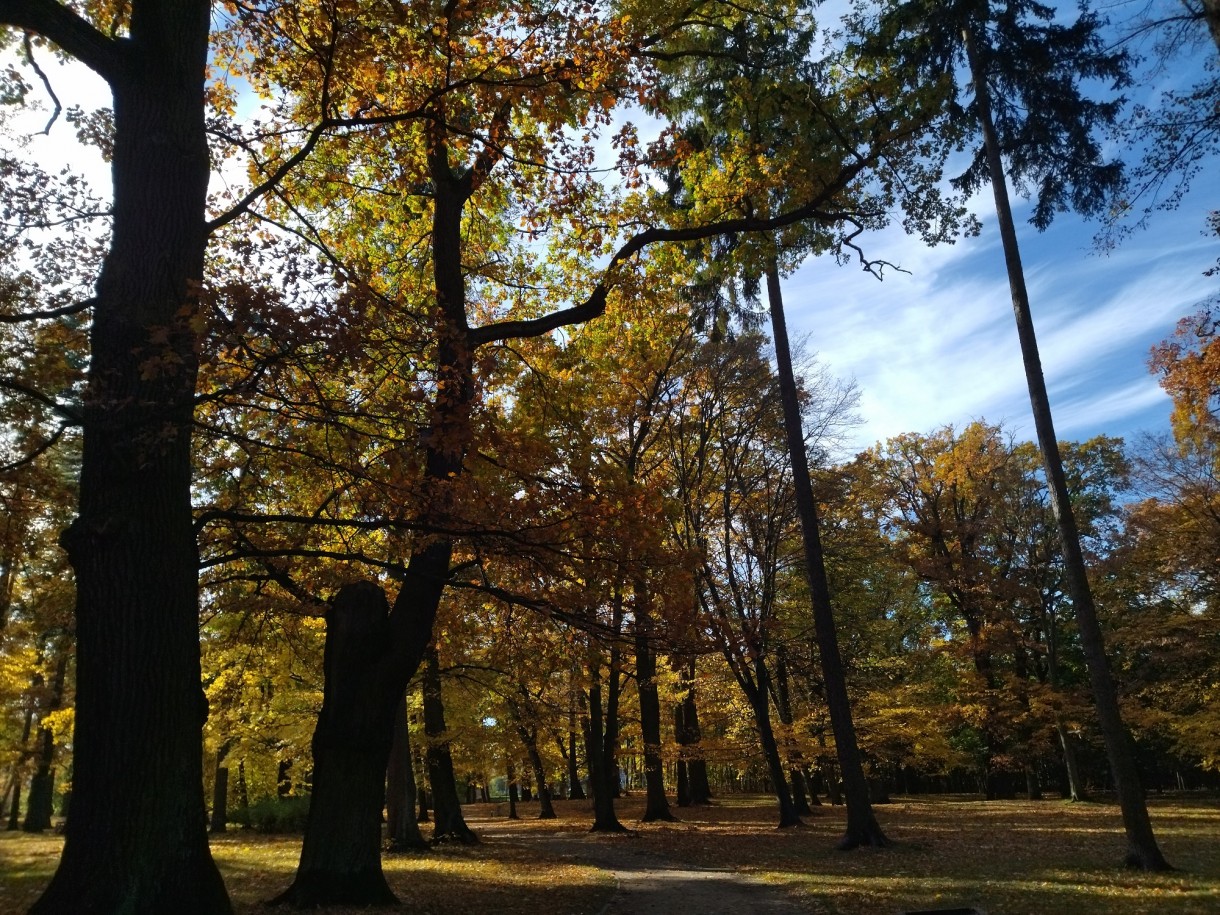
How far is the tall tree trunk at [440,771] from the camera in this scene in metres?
18.5

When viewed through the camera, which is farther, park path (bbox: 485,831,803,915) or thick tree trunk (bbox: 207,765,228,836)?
thick tree trunk (bbox: 207,765,228,836)

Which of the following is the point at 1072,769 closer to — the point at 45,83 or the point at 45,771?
the point at 45,83

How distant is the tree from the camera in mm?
11531

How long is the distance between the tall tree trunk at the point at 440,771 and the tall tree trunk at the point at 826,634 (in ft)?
29.2

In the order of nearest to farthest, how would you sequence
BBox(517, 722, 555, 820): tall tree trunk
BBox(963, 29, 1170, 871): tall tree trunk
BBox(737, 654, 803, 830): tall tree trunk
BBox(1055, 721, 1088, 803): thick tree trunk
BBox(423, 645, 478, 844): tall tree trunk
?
BBox(963, 29, 1170, 871): tall tree trunk
BBox(423, 645, 478, 844): tall tree trunk
BBox(737, 654, 803, 830): tall tree trunk
BBox(517, 722, 555, 820): tall tree trunk
BBox(1055, 721, 1088, 803): thick tree trunk

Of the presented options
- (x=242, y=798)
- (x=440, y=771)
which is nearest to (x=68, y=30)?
(x=440, y=771)

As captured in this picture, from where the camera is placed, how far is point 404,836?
16.1m

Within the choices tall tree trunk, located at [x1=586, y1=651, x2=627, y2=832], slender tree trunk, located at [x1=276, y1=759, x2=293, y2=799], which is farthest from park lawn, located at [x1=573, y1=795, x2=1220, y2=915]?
slender tree trunk, located at [x1=276, y1=759, x2=293, y2=799]

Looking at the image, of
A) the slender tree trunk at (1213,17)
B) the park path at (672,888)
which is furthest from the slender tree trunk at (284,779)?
the slender tree trunk at (1213,17)

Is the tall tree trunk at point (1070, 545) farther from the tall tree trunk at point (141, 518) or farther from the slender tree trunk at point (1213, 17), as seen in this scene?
the tall tree trunk at point (141, 518)

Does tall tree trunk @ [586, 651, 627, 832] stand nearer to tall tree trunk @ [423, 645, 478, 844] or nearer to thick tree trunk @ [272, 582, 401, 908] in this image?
tall tree trunk @ [423, 645, 478, 844]

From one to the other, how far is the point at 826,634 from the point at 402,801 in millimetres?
9796

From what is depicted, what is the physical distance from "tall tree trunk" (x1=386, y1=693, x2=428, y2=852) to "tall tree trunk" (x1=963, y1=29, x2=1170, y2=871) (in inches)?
493

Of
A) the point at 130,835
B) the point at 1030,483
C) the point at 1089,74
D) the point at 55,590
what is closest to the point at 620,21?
Result: the point at 1089,74
